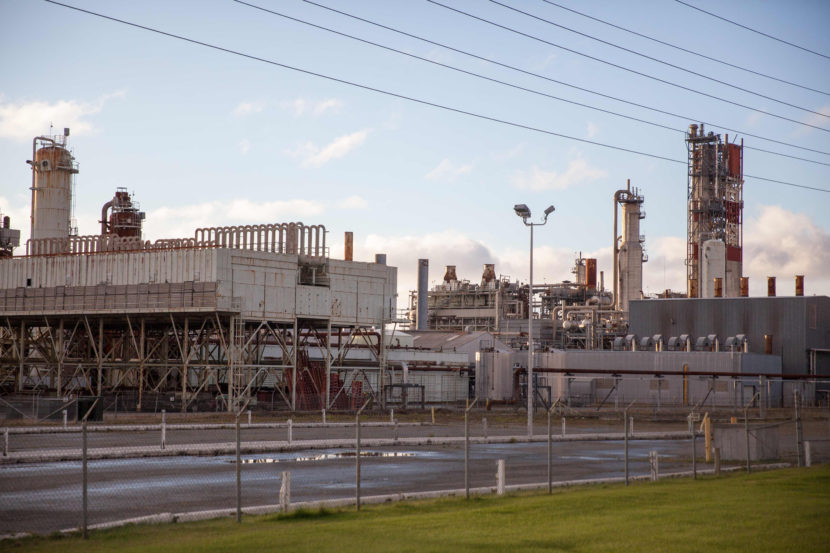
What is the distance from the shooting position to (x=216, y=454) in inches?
1287

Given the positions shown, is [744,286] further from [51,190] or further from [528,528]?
[528,528]

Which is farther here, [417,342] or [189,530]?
[417,342]

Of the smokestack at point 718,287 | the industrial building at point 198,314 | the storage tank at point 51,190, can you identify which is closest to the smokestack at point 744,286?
the smokestack at point 718,287

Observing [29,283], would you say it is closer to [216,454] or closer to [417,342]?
[417,342]

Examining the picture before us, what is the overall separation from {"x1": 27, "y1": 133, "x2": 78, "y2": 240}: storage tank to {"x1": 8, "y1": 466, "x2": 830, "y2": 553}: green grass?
73355 millimetres

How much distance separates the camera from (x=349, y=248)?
241ft

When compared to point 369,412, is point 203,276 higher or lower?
higher

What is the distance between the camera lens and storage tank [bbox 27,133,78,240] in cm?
8588

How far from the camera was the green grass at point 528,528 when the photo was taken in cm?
1430

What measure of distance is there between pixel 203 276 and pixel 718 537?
49792 millimetres

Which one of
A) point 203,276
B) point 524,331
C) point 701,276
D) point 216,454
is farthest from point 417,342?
point 216,454

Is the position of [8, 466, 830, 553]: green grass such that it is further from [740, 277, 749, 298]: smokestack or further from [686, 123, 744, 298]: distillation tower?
[686, 123, 744, 298]: distillation tower

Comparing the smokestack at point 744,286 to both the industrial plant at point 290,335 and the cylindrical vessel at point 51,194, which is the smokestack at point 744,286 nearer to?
the industrial plant at point 290,335

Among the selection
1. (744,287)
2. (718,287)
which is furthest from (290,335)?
(744,287)
